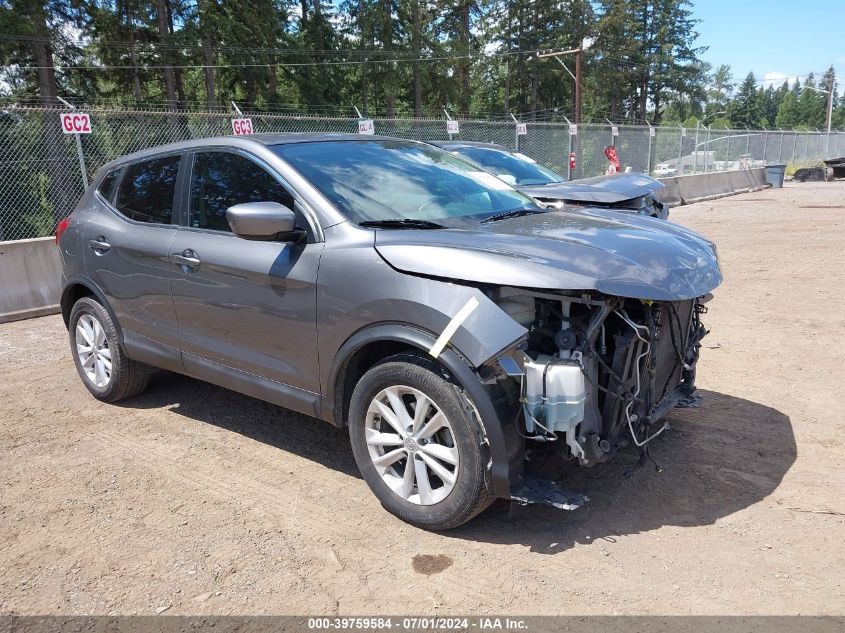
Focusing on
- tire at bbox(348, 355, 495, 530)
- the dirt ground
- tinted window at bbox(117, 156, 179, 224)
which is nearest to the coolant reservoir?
tire at bbox(348, 355, 495, 530)

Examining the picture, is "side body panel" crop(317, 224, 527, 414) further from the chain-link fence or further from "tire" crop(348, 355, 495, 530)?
the chain-link fence

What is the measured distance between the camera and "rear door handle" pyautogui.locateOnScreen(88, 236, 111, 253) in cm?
459

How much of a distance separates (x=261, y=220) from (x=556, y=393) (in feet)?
5.28

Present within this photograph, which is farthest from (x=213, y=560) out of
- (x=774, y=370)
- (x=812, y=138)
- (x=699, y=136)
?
(x=812, y=138)

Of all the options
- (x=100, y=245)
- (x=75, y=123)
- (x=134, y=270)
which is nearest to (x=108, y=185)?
(x=100, y=245)

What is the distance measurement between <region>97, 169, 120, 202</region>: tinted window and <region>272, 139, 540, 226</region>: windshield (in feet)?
5.95

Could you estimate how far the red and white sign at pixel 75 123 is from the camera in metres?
9.52

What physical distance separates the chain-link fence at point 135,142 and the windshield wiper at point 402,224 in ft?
26.3

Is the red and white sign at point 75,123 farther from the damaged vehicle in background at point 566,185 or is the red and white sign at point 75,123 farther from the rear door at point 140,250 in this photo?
the rear door at point 140,250

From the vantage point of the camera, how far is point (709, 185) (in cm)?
2248

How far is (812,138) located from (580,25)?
22115mm

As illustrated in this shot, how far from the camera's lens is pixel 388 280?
9.84 feet

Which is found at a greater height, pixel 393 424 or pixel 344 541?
pixel 393 424

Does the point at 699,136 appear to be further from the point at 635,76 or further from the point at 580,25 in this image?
the point at 635,76
